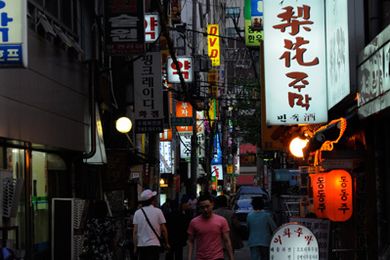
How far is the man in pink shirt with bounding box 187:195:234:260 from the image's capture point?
10.4 m

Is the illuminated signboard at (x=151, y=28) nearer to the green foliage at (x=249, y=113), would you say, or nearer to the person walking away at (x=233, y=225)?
the person walking away at (x=233, y=225)

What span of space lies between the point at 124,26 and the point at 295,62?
19.9 ft

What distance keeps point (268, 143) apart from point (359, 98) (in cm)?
930

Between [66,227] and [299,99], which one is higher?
[299,99]

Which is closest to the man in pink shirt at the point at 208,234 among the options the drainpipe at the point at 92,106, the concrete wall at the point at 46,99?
the concrete wall at the point at 46,99

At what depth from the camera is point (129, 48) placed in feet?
58.5

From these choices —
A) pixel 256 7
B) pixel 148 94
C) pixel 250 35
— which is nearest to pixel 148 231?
pixel 148 94

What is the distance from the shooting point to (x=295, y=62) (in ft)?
44.3

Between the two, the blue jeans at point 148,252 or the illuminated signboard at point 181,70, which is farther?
the illuminated signboard at point 181,70

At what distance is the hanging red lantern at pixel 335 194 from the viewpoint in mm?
12070

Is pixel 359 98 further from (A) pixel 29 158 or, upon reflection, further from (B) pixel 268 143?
(B) pixel 268 143

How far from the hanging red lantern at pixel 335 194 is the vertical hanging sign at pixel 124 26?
723cm

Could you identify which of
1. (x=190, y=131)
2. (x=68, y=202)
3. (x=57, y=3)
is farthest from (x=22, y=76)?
(x=190, y=131)

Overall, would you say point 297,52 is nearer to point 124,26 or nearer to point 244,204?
point 124,26
